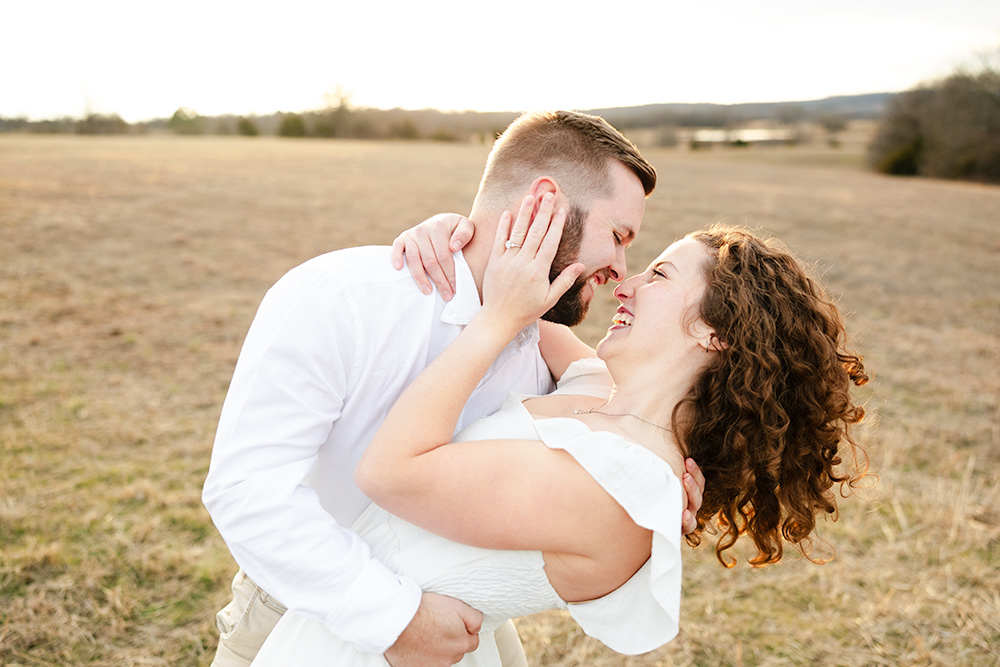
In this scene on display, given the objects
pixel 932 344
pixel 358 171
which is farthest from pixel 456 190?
Answer: pixel 932 344

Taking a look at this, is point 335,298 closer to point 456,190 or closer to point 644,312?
point 644,312

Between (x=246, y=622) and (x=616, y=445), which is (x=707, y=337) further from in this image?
(x=246, y=622)

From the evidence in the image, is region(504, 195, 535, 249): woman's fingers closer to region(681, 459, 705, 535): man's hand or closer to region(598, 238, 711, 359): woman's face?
region(598, 238, 711, 359): woman's face

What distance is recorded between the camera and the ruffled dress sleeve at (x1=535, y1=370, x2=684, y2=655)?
1744 millimetres

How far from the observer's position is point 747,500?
7.58 feet

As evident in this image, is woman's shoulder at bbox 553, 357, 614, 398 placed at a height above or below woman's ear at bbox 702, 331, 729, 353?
below

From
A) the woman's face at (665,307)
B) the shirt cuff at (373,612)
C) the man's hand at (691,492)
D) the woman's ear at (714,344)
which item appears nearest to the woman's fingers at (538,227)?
the woman's face at (665,307)

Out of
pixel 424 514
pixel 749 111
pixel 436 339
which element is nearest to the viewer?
pixel 424 514

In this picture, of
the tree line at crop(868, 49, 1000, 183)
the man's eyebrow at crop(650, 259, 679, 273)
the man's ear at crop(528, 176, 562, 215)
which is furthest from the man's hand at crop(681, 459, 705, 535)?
the tree line at crop(868, 49, 1000, 183)

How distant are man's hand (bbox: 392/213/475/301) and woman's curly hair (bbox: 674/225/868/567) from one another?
78 cm

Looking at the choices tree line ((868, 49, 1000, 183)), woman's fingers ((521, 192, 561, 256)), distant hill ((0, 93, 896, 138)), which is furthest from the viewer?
distant hill ((0, 93, 896, 138))

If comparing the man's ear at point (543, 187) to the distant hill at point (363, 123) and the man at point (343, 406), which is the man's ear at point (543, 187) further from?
the distant hill at point (363, 123)

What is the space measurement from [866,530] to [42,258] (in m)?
11.7

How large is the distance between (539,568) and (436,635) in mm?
320
